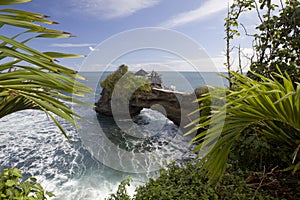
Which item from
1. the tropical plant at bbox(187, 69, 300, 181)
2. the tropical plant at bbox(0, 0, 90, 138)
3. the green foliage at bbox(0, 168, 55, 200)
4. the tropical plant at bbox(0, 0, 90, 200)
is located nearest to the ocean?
the tropical plant at bbox(187, 69, 300, 181)

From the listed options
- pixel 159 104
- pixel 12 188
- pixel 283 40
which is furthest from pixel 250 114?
pixel 159 104

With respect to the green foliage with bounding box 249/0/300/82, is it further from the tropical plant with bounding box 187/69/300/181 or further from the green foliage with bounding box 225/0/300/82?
the tropical plant with bounding box 187/69/300/181

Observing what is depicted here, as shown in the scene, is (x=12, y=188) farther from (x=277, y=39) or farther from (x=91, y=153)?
(x=91, y=153)

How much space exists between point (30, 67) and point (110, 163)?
4452 millimetres

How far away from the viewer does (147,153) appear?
5.37m

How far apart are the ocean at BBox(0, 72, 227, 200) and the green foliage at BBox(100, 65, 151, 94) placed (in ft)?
5.09

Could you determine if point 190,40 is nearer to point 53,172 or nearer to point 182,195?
point 182,195

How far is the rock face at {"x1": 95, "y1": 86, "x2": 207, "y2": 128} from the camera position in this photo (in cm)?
681

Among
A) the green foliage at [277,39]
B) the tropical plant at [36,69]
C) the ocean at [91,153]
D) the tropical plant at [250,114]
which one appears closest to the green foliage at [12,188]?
the tropical plant at [36,69]

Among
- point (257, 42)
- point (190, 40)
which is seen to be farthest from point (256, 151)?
point (190, 40)

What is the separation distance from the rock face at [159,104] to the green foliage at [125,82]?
290mm

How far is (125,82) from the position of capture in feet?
29.9

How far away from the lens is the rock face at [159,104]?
22.3ft

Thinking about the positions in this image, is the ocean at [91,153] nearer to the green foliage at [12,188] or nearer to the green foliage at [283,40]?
the green foliage at [283,40]
